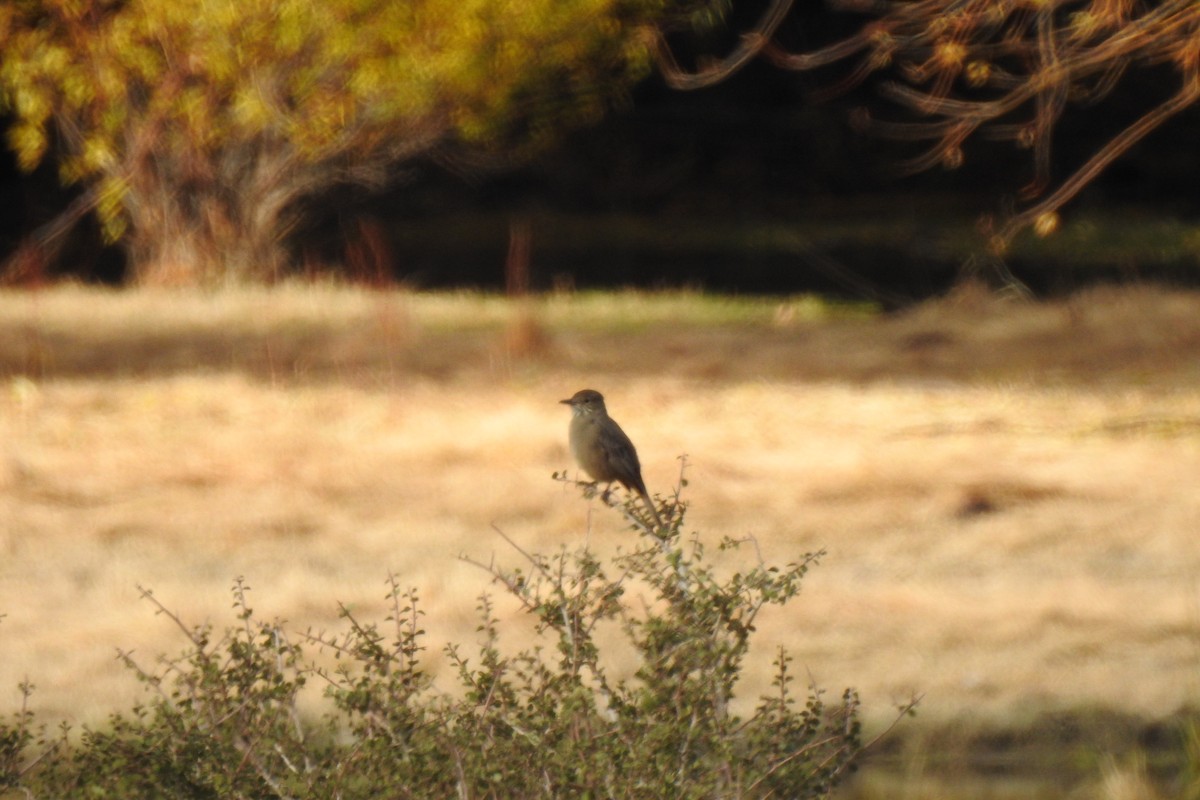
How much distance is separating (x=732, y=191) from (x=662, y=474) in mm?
23448

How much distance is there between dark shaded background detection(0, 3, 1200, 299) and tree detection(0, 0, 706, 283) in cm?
557

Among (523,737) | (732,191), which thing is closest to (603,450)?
(523,737)

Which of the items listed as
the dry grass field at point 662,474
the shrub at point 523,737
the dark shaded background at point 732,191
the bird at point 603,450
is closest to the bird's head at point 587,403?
the bird at point 603,450

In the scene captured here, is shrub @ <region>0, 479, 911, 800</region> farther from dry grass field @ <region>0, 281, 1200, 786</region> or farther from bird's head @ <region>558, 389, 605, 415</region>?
bird's head @ <region>558, 389, 605, 415</region>

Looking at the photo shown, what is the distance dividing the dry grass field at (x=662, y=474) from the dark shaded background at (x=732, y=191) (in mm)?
9858

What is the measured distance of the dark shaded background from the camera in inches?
945

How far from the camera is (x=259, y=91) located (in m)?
15.1

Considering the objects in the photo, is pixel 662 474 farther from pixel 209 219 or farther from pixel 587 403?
pixel 209 219

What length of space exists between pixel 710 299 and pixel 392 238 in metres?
9.38

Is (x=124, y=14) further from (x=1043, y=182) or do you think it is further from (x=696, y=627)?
(x=696, y=627)

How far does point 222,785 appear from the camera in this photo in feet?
11.9

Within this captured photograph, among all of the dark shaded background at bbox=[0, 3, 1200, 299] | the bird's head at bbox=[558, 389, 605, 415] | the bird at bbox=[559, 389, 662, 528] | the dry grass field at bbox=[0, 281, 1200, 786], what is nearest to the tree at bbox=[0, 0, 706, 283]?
the dry grass field at bbox=[0, 281, 1200, 786]

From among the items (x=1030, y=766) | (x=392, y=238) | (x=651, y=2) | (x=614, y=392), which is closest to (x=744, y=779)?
→ (x=1030, y=766)

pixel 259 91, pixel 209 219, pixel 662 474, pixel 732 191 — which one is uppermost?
pixel 732 191
